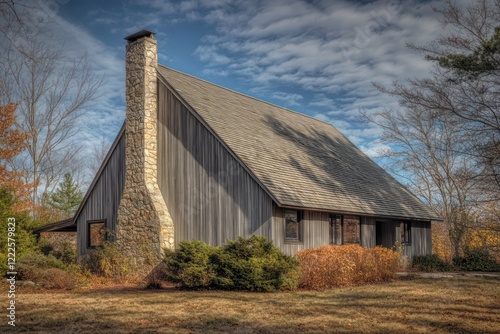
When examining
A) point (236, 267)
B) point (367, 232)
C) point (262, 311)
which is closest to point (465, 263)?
point (367, 232)

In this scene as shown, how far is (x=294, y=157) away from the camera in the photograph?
20953 millimetres

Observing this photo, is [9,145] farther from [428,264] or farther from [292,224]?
[428,264]

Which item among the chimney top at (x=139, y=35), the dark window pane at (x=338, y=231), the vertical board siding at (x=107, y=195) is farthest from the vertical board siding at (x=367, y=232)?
the chimney top at (x=139, y=35)

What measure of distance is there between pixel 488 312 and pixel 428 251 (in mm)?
16947

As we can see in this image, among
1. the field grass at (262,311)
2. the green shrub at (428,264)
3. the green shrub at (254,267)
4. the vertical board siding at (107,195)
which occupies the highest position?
the vertical board siding at (107,195)

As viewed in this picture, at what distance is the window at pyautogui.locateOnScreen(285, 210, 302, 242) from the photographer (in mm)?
18031

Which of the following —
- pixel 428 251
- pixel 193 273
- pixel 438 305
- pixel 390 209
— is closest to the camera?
pixel 438 305

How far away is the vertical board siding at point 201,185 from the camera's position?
1702 centimetres

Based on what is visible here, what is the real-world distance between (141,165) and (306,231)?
6822 mm

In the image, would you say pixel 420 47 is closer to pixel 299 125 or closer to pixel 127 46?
pixel 299 125

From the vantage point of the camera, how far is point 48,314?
1045cm

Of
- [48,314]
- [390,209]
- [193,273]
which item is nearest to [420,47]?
[390,209]

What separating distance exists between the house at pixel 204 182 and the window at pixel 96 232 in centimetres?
5

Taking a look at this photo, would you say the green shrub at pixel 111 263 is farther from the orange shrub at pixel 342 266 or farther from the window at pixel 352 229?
the window at pixel 352 229
